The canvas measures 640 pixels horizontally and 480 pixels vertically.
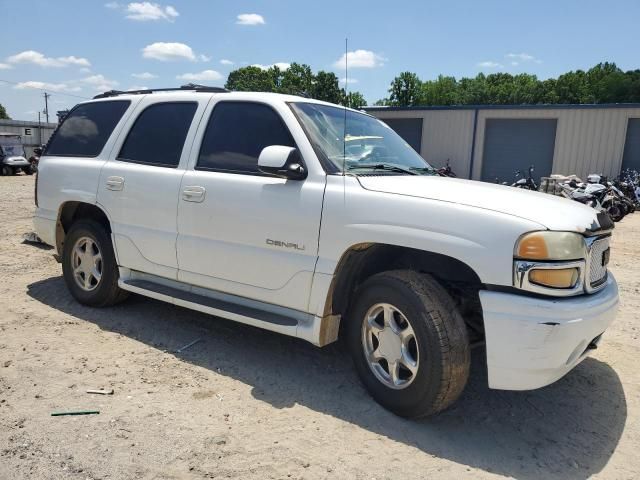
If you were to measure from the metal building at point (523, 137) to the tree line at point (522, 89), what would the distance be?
44.1m

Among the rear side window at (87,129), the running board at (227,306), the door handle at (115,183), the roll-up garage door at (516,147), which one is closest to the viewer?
the running board at (227,306)

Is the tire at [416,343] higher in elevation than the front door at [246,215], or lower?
lower

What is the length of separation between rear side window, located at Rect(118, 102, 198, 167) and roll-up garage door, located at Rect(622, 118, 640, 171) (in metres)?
19.9

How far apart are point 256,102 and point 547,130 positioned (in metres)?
20.1

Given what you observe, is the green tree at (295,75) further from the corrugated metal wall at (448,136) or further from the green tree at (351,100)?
the green tree at (351,100)

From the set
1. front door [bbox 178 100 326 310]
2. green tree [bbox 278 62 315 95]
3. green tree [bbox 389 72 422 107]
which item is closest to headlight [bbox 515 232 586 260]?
front door [bbox 178 100 326 310]

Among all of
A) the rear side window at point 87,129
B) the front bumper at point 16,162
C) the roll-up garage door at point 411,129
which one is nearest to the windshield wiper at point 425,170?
the rear side window at point 87,129

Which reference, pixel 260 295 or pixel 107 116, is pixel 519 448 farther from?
pixel 107 116

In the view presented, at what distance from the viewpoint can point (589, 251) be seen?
296 centimetres

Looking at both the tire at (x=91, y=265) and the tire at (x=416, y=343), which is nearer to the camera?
the tire at (x=416, y=343)

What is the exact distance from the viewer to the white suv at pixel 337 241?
2.80 metres

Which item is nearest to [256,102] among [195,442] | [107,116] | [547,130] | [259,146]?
[259,146]

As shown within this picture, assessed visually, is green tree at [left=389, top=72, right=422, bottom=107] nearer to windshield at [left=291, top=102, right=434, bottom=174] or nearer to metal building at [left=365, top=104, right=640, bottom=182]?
metal building at [left=365, top=104, right=640, bottom=182]

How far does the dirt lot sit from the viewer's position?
2.77 metres
